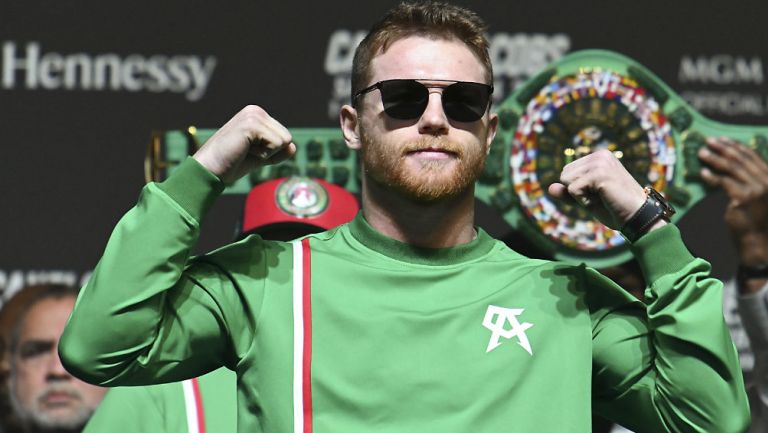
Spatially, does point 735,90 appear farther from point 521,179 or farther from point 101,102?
point 101,102

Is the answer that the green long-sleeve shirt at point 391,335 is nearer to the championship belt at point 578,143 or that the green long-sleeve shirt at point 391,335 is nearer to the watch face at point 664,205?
the watch face at point 664,205

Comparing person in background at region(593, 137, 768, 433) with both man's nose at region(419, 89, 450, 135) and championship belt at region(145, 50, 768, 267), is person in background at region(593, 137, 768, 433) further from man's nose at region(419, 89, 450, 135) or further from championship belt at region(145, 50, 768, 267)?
man's nose at region(419, 89, 450, 135)

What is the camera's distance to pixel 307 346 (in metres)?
2.11

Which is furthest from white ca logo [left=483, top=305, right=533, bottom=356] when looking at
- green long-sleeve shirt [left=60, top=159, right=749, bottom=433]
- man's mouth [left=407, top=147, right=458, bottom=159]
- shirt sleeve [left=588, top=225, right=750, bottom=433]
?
man's mouth [left=407, top=147, right=458, bottom=159]

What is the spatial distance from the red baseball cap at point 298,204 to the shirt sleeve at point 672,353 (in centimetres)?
132

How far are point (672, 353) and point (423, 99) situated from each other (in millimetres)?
533

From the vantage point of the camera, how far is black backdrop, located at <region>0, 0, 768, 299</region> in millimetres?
3758

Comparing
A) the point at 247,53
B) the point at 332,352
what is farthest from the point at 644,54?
the point at 332,352

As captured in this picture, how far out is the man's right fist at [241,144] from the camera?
83.4 inches

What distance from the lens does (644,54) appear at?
389 cm

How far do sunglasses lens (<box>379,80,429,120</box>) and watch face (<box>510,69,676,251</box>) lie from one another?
1383mm

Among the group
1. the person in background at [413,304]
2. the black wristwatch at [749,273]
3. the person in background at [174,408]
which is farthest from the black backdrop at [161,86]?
the person in background at [413,304]

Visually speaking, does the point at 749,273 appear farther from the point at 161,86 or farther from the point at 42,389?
the point at 42,389

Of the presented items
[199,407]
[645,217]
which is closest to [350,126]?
[645,217]
